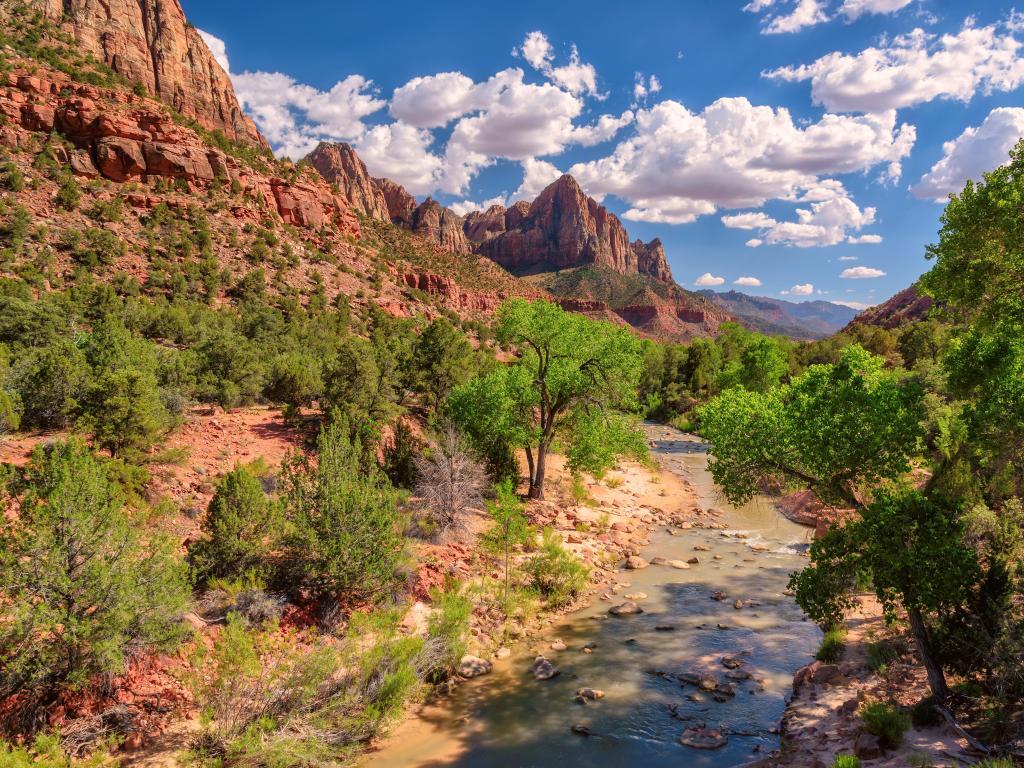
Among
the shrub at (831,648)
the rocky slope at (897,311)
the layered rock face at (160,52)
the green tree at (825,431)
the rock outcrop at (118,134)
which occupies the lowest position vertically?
the shrub at (831,648)

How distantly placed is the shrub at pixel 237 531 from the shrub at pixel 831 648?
528 inches

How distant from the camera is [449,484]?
18312 mm

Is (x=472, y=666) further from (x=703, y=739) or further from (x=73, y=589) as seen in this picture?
(x=73, y=589)

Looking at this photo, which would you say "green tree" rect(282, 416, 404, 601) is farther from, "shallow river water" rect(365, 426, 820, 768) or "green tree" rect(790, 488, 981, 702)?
"green tree" rect(790, 488, 981, 702)

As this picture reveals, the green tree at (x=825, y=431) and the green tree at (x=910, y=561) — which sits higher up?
the green tree at (x=825, y=431)

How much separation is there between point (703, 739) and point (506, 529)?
24.5 feet

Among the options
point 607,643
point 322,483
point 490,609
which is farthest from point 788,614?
point 322,483

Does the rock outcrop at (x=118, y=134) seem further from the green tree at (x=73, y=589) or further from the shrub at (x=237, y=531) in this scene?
the green tree at (x=73, y=589)

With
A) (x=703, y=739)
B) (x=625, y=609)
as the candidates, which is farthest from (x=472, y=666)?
(x=625, y=609)

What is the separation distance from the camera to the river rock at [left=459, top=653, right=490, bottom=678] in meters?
12.5

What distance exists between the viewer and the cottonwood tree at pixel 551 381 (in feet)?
71.5

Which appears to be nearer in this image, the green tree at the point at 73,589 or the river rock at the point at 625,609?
the green tree at the point at 73,589

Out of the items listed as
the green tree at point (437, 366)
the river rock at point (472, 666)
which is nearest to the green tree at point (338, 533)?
the river rock at point (472, 666)

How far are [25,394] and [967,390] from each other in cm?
2577
